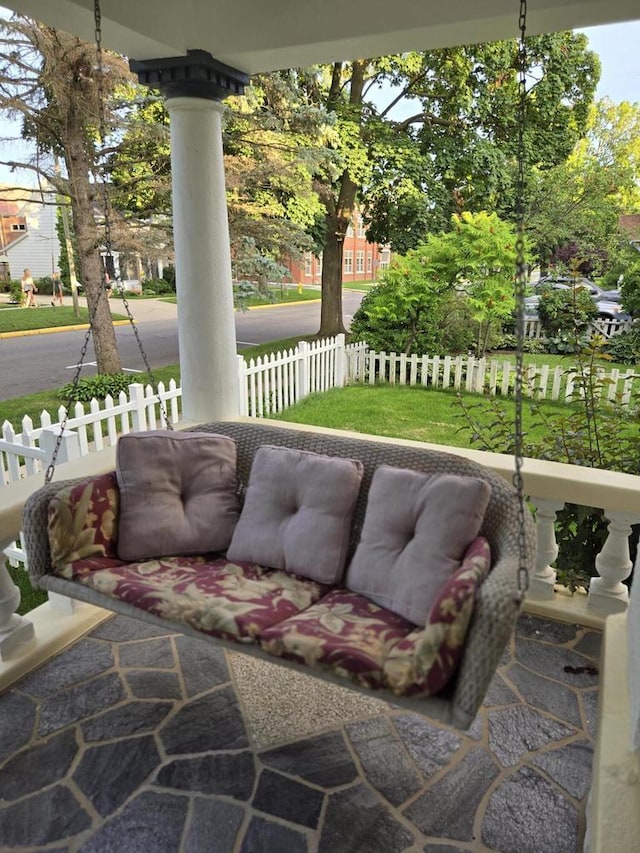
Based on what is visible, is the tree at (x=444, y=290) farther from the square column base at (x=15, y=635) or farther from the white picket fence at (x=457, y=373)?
the square column base at (x=15, y=635)

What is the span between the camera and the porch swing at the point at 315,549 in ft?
4.72

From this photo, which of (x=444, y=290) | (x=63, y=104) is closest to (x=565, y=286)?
(x=444, y=290)

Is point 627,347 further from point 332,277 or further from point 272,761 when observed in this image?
point 272,761

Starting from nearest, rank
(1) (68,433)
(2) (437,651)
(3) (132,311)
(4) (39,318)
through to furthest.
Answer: (2) (437,651)
(1) (68,433)
(4) (39,318)
(3) (132,311)

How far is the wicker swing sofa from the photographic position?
1.42 meters

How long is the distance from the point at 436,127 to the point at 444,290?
2.83m

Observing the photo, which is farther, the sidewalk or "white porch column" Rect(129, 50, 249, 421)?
the sidewalk

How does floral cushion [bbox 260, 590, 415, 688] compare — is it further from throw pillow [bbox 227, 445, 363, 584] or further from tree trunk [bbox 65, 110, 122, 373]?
tree trunk [bbox 65, 110, 122, 373]

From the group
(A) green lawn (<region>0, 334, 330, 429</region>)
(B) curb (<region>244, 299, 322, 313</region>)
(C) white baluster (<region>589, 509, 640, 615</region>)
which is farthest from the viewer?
(B) curb (<region>244, 299, 322, 313</region>)

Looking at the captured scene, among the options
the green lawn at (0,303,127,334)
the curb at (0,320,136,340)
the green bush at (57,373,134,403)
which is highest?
the green lawn at (0,303,127,334)

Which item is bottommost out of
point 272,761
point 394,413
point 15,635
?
point 394,413

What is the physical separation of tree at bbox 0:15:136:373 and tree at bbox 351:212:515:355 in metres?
3.46

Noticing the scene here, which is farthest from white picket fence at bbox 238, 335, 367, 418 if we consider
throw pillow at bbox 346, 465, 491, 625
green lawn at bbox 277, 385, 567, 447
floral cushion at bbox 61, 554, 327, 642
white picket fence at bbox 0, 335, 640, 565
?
throw pillow at bbox 346, 465, 491, 625

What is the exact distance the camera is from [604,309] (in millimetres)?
10586
